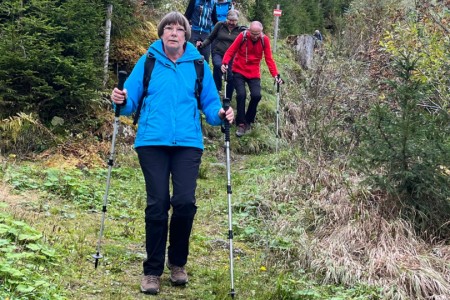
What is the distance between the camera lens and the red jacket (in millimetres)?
10734

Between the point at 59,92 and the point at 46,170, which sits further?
the point at 59,92

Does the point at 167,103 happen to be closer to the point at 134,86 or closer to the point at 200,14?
the point at 134,86

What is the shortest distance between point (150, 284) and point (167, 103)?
164 cm

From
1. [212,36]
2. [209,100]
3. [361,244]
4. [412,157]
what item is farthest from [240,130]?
[209,100]

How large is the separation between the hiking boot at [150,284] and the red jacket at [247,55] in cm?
678

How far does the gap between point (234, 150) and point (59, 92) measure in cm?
434

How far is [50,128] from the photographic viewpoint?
29.9 ft

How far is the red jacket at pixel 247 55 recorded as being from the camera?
35.2 ft

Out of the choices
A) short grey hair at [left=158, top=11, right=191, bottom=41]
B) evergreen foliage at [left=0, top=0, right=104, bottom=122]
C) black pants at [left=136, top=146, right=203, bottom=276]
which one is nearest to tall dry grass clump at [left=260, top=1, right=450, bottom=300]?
black pants at [left=136, top=146, right=203, bottom=276]

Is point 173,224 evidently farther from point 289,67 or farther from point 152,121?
point 289,67

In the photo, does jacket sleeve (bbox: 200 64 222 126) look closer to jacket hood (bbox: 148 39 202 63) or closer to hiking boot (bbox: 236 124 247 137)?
jacket hood (bbox: 148 39 202 63)

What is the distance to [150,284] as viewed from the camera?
4688 millimetres

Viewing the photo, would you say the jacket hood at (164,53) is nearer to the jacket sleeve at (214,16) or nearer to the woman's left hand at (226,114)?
the woman's left hand at (226,114)

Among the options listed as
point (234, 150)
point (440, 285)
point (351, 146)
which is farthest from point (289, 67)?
point (440, 285)
